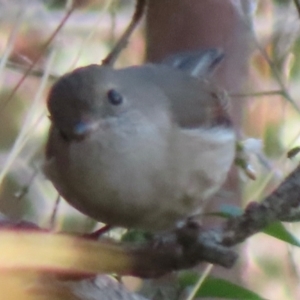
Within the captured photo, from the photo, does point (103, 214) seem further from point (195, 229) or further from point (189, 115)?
point (195, 229)

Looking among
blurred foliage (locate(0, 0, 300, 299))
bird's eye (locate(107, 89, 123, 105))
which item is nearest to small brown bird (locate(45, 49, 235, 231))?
bird's eye (locate(107, 89, 123, 105))

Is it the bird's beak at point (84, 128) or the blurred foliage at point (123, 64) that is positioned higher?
the bird's beak at point (84, 128)

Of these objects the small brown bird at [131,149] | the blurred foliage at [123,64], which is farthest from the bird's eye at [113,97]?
the blurred foliage at [123,64]

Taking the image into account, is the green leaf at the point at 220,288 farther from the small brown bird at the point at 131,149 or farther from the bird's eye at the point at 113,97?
the bird's eye at the point at 113,97

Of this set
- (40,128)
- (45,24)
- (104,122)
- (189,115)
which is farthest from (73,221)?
(104,122)

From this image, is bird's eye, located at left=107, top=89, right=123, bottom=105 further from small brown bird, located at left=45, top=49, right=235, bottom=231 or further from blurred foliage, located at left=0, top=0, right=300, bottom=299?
blurred foliage, located at left=0, top=0, right=300, bottom=299

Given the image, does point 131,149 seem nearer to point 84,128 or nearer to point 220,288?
point 84,128

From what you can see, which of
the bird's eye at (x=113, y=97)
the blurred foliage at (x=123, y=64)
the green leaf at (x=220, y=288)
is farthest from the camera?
the blurred foliage at (x=123, y=64)
